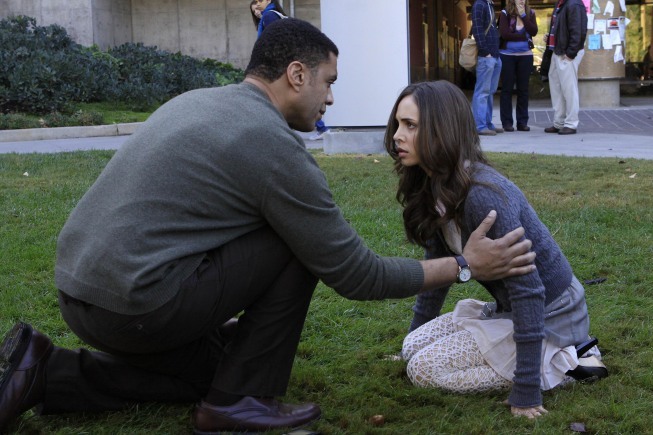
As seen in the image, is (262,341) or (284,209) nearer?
(284,209)

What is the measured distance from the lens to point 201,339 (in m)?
2.95

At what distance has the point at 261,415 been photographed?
9.14ft

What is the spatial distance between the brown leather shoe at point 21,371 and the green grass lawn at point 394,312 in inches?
5.1

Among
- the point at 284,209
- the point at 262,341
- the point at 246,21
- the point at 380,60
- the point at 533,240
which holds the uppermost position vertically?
the point at 246,21

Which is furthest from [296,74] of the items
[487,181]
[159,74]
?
[159,74]

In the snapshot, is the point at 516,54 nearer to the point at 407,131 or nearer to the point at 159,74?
the point at 159,74

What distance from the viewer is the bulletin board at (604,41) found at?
48.0 feet

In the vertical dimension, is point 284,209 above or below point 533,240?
above

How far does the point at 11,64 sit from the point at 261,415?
10.9m

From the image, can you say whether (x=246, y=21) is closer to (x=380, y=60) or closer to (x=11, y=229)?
(x=380, y=60)

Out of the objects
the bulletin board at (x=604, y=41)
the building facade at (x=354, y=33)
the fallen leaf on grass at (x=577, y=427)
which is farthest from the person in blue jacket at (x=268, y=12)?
the bulletin board at (x=604, y=41)

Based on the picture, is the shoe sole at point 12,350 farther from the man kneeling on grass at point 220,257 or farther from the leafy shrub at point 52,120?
the leafy shrub at point 52,120

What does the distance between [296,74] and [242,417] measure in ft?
3.61

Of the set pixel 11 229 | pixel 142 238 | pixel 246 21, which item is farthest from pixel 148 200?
pixel 246 21
